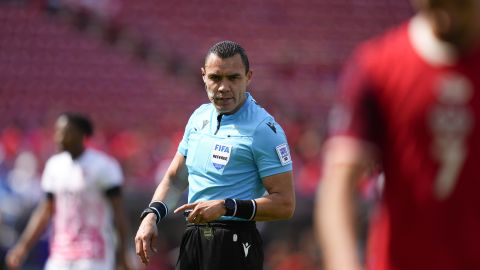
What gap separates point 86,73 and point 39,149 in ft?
18.4

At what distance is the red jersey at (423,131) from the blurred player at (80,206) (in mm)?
5560

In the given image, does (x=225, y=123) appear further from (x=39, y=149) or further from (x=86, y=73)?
(x=86, y=73)

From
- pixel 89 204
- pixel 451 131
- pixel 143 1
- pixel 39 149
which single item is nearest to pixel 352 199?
pixel 451 131

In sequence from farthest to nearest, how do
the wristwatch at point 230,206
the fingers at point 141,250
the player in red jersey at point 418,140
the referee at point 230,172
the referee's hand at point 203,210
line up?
the referee at point 230,172
the wristwatch at point 230,206
the fingers at point 141,250
the referee's hand at point 203,210
the player in red jersey at point 418,140

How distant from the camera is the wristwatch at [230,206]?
5.56 m

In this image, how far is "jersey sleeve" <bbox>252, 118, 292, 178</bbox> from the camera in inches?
231

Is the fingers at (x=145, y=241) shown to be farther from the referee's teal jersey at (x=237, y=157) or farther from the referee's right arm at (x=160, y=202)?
the referee's teal jersey at (x=237, y=157)

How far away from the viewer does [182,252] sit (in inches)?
240

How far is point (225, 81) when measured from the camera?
602 cm

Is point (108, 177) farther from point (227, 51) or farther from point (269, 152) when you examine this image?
point (269, 152)

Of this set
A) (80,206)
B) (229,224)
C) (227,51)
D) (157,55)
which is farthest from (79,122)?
(157,55)

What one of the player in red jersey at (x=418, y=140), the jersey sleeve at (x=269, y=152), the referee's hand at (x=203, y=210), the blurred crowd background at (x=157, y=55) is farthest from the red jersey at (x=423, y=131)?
the blurred crowd background at (x=157, y=55)

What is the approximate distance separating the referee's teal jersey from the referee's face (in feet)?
0.27

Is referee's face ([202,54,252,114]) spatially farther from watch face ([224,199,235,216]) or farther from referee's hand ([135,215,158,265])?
referee's hand ([135,215,158,265])
